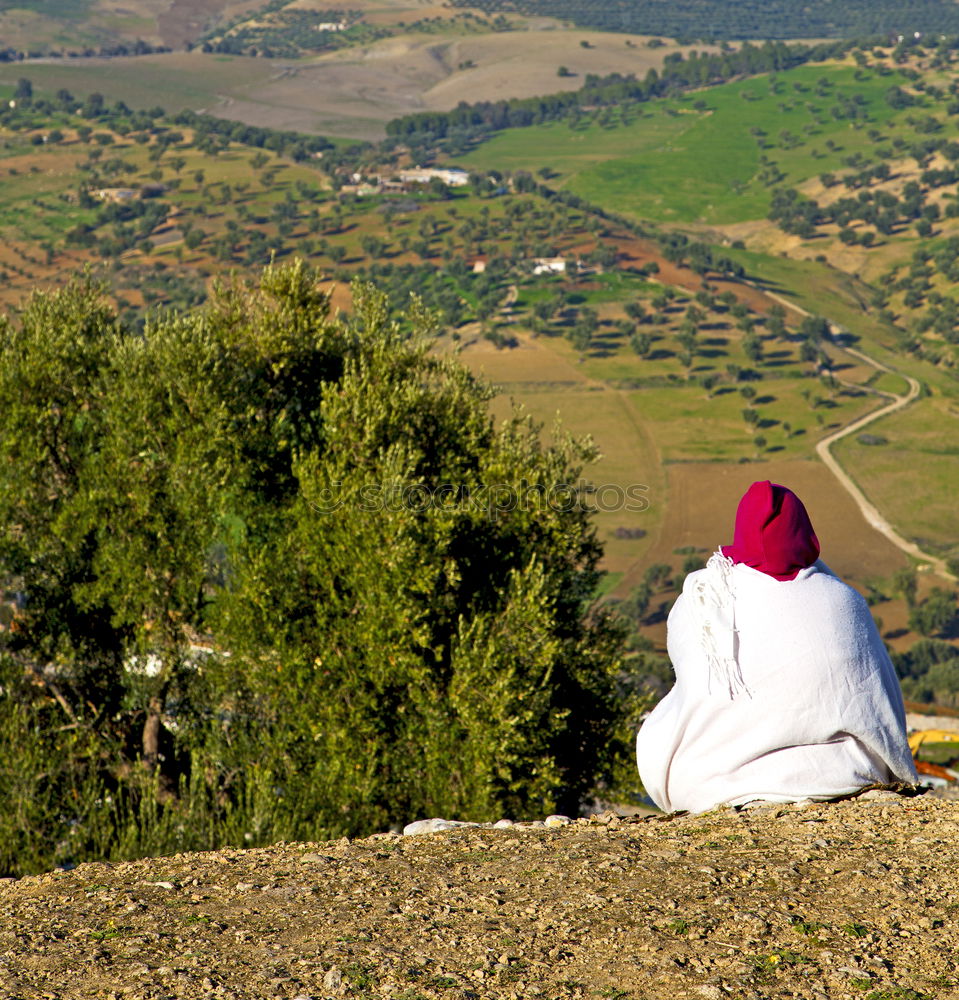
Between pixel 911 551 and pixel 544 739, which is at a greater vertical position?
pixel 544 739

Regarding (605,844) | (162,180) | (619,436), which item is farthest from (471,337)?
(605,844)

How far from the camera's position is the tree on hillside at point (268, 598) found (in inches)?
524

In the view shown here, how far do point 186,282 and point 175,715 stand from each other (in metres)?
122

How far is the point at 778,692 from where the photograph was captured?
5.91 m

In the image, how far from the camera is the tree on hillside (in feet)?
43.7

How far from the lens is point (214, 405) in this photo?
48.2 ft

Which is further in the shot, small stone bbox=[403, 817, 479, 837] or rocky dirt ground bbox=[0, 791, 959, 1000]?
small stone bbox=[403, 817, 479, 837]

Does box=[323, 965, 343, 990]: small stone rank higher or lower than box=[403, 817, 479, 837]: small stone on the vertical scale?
higher

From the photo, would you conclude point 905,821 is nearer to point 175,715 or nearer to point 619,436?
point 175,715

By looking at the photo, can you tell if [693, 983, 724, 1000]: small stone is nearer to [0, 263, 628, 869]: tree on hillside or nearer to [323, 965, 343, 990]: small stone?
[323, 965, 343, 990]: small stone

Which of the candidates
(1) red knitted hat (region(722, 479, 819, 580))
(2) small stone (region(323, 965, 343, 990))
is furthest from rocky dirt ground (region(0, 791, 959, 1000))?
(1) red knitted hat (region(722, 479, 819, 580))
